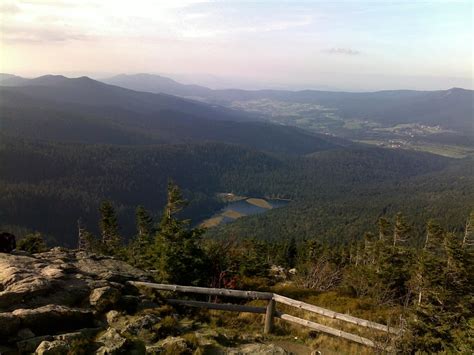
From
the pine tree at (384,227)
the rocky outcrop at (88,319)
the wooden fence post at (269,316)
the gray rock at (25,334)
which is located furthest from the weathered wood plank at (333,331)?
the pine tree at (384,227)

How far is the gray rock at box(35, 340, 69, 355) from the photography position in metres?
8.22

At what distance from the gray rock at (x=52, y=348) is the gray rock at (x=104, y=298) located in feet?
11.3

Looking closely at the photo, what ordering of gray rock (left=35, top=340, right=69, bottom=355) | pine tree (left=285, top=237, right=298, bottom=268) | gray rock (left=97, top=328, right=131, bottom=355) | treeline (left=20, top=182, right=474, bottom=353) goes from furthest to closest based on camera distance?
1. pine tree (left=285, top=237, right=298, bottom=268)
2. treeline (left=20, top=182, right=474, bottom=353)
3. gray rock (left=97, top=328, right=131, bottom=355)
4. gray rock (left=35, top=340, right=69, bottom=355)

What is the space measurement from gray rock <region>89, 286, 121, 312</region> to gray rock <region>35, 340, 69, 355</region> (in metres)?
3.43

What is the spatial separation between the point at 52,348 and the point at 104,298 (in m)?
4.09

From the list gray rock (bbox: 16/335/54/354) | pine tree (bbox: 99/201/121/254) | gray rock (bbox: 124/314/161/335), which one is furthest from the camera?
pine tree (bbox: 99/201/121/254)

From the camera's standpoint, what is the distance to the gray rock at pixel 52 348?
27.0 feet

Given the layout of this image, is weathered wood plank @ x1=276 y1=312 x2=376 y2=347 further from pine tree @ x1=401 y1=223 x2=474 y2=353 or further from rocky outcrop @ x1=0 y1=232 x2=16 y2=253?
rocky outcrop @ x1=0 y1=232 x2=16 y2=253

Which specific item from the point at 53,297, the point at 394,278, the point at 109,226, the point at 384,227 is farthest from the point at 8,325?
the point at 384,227

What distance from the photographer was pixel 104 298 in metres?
12.4

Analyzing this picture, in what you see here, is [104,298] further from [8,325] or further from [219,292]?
[219,292]

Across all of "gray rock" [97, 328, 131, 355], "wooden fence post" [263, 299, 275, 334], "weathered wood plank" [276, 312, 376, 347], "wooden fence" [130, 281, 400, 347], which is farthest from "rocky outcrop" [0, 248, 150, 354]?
"weathered wood plank" [276, 312, 376, 347]

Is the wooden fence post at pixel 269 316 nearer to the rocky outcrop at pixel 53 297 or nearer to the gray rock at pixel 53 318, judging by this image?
the rocky outcrop at pixel 53 297

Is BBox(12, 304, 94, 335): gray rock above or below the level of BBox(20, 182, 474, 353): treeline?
above
